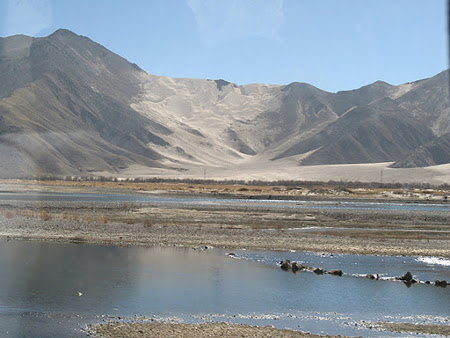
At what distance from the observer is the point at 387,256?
35688 millimetres

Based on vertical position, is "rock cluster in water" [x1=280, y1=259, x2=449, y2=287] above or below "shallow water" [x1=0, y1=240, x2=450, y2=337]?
above

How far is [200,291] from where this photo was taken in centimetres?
2414

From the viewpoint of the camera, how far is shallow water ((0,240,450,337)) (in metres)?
19.9

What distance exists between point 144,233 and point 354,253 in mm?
15349

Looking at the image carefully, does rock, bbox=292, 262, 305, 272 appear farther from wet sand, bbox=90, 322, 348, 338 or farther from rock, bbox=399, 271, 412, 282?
wet sand, bbox=90, 322, 348, 338

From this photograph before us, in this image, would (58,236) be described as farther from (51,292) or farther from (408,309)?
(408,309)

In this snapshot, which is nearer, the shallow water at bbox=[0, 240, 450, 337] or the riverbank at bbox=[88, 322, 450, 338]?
the riverbank at bbox=[88, 322, 450, 338]

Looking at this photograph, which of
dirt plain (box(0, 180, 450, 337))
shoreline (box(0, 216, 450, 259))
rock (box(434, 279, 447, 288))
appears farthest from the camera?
dirt plain (box(0, 180, 450, 337))

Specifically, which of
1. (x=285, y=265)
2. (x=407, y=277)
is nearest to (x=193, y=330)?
(x=285, y=265)

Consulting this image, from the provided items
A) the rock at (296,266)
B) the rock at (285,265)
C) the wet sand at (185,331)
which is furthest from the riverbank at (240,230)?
the wet sand at (185,331)

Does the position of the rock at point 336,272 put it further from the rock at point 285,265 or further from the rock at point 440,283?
the rock at point 440,283

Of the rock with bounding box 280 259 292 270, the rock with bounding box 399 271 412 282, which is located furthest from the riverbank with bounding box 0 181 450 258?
the rock with bounding box 399 271 412 282

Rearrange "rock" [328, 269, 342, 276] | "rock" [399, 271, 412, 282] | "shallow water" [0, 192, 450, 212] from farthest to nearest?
"shallow water" [0, 192, 450, 212]
"rock" [328, 269, 342, 276]
"rock" [399, 271, 412, 282]

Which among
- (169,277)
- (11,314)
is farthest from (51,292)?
(169,277)
